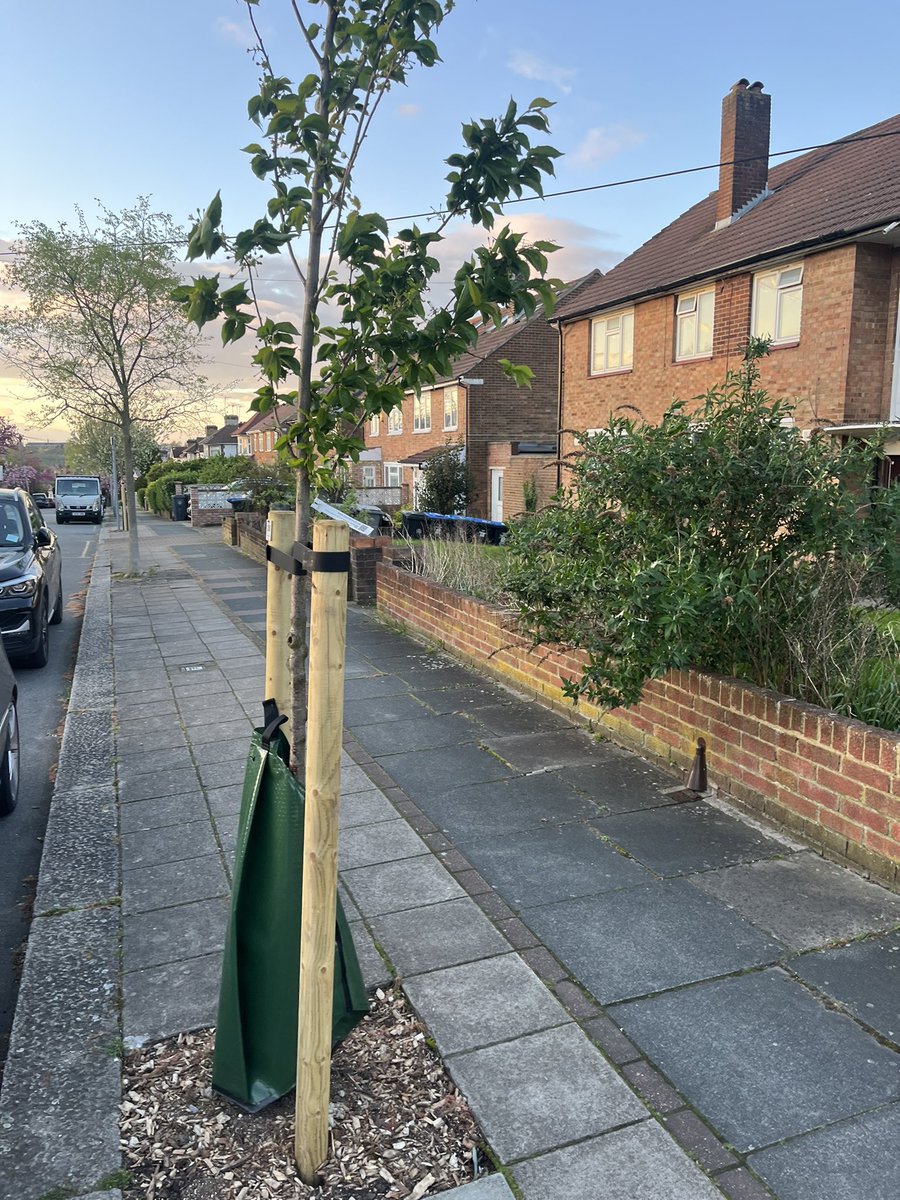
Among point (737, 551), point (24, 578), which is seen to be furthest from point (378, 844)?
point (24, 578)

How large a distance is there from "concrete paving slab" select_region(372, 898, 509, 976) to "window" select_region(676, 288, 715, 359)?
16.0m

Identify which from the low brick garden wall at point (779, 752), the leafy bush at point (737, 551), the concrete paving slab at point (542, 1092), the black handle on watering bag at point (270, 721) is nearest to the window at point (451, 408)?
the low brick garden wall at point (779, 752)

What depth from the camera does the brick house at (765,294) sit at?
565 inches

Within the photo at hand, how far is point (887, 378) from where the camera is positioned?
1466cm

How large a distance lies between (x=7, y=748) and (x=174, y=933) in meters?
2.25

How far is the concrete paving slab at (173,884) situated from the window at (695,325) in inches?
631

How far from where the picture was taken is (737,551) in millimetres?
4973

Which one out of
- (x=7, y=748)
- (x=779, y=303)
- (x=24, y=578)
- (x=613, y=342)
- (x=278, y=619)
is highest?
(x=613, y=342)

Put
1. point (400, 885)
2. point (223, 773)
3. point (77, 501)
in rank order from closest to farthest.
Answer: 1. point (400, 885)
2. point (223, 773)
3. point (77, 501)

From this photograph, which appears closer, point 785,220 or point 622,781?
point 622,781

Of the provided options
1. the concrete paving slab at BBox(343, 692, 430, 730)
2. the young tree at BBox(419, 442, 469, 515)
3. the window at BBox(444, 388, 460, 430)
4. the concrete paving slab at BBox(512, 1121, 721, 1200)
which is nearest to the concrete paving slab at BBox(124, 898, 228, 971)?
the concrete paving slab at BBox(512, 1121, 721, 1200)

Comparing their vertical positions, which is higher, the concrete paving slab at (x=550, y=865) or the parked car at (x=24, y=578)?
the parked car at (x=24, y=578)

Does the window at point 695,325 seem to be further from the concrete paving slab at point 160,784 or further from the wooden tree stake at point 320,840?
the wooden tree stake at point 320,840

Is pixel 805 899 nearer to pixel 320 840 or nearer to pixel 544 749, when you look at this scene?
pixel 544 749
